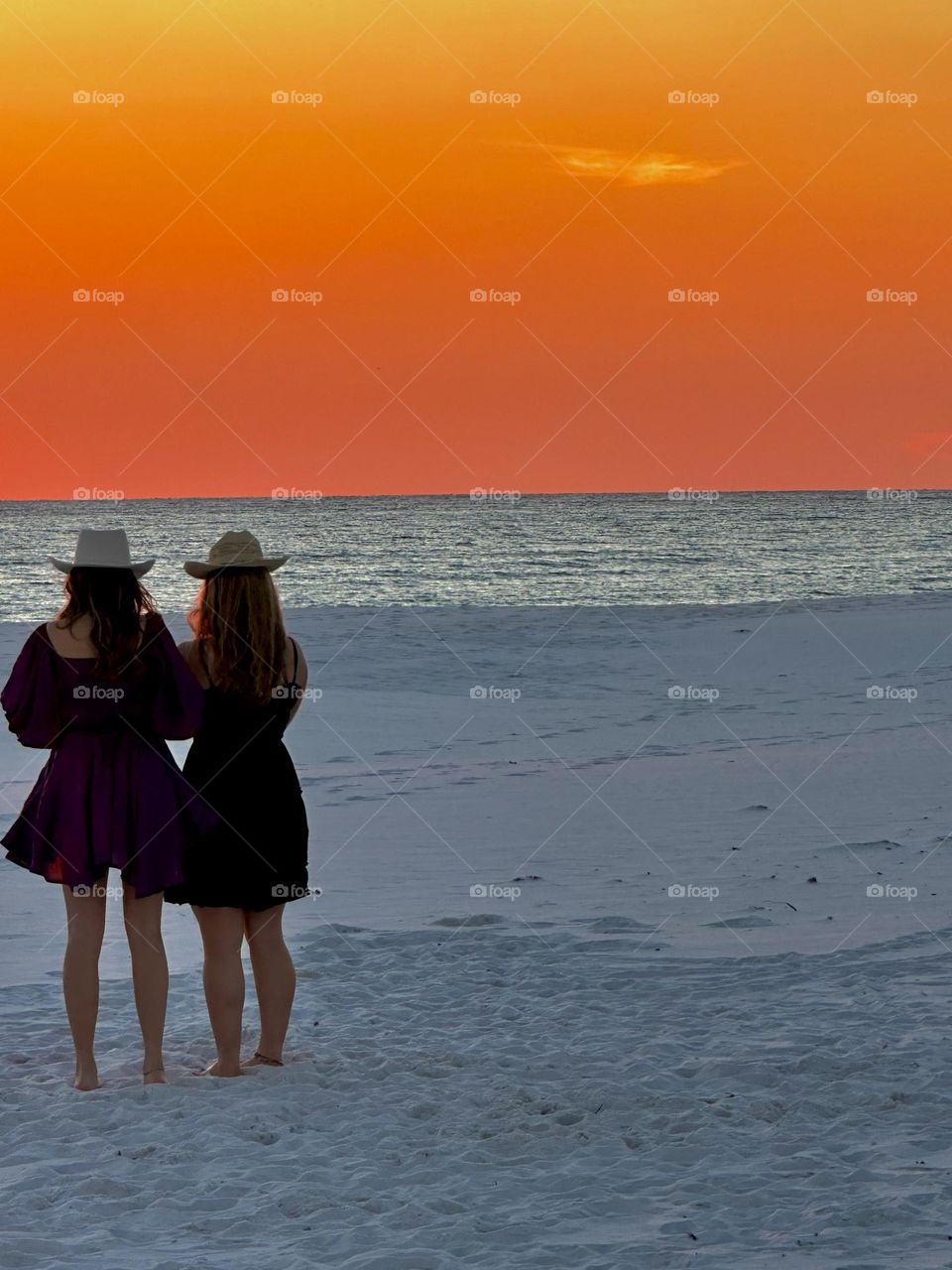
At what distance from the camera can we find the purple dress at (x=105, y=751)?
4320 millimetres

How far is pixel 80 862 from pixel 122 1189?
103 cm

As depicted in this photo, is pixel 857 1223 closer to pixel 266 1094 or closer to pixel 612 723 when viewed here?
pixel 266 1094

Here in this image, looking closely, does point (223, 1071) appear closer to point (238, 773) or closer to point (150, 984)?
point (150, 984)

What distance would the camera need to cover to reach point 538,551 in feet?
154

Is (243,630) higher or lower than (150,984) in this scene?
higher

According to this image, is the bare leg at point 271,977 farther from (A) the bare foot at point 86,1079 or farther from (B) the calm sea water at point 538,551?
(B) the calm sea water at point 538,551

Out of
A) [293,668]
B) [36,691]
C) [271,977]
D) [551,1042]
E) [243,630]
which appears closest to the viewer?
[36,691]

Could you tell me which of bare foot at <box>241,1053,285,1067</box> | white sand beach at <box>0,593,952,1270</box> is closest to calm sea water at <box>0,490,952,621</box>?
white sand beach at <box>0,593,952,1270</box>

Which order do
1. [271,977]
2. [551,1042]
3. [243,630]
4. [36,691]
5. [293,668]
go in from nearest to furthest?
1. [36,691]
2. [243,630]
3. [293,668]
4. [271,977]
5. [551,1042]

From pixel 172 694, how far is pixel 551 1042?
1.70 meters

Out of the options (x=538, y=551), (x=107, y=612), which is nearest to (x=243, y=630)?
(x=107, y=612)

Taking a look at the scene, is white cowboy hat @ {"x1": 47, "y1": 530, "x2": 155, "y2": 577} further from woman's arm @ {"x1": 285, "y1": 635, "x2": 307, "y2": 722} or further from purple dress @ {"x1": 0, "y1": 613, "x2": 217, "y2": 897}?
woman's arm @ {"x1": 285, "y1": 635, "x2": 307, "y2": 722}

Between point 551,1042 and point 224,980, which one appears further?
point 551,1042

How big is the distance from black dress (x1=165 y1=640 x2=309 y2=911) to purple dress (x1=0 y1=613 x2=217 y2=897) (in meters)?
0.13
